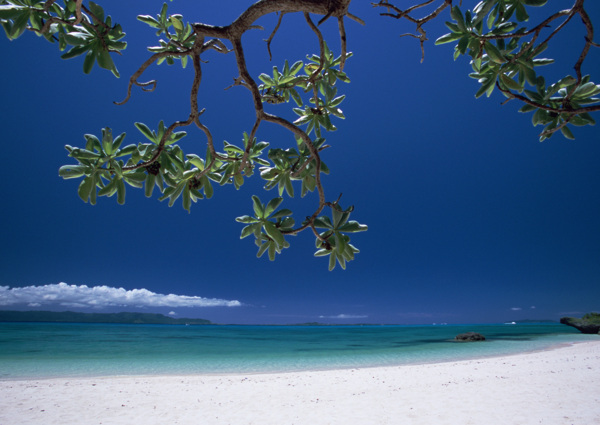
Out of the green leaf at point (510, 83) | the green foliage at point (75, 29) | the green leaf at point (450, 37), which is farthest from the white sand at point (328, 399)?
the green foliage at point (75, 29)

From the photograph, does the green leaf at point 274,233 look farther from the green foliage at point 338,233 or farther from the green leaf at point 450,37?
the green leaf at point 450,37

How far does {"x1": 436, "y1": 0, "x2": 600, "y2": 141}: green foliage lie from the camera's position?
1711mm

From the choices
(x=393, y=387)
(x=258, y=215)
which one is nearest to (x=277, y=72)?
(x=258, y=215)

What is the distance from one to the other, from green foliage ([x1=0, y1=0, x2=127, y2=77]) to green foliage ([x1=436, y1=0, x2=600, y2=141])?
172 centimetres

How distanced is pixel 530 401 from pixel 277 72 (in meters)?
6.84

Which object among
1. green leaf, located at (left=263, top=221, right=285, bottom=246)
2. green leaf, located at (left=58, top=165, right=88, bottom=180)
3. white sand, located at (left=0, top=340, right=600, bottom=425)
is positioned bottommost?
white sand, located at (left=0, top=340, right=600, bottom=425)

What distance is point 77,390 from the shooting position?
7.64 m

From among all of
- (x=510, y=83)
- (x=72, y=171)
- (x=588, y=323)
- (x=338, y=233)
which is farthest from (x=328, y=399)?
(x=588, y=323)

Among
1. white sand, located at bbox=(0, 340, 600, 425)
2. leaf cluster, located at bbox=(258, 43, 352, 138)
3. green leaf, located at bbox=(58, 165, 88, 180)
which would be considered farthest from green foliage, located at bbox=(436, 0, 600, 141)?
white sand, located at bbox=(0, 340, 600, 425)

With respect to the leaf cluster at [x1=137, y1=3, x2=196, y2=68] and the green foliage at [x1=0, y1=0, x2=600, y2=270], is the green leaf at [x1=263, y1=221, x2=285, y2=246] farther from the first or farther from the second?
the leaf cluster at [x1=137, y1=3, x2=196, y2=68]

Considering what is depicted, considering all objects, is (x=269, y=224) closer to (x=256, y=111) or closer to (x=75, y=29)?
(x=256, y=111)

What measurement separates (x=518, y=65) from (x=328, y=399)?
6444 mm

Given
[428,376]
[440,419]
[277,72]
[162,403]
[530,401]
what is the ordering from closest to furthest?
1. [277,72]
2. [440,419]
3. [530,401]
4. [162,403]
5. [428,376]

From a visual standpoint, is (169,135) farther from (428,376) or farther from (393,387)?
(428,376)
